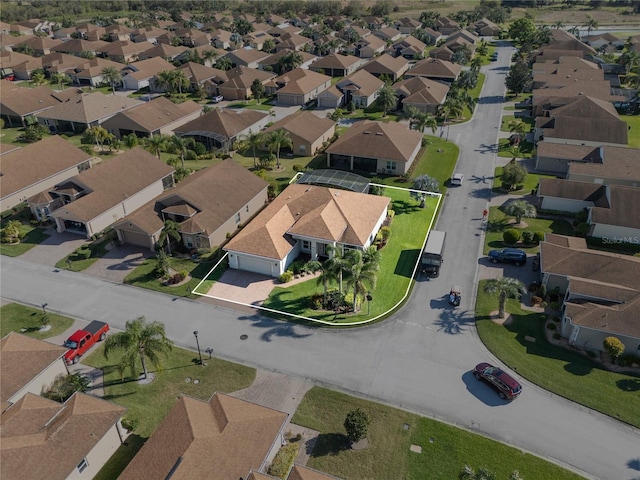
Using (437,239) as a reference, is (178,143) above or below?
above

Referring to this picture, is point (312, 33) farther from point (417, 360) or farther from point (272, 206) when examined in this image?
point (417, 360)

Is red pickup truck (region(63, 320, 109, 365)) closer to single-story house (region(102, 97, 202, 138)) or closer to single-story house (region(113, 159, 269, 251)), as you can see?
single-story house (region(113, 159, 269, 251))

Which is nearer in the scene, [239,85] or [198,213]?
[198,213]

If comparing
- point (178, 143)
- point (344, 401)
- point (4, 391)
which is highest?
point (178, 143)

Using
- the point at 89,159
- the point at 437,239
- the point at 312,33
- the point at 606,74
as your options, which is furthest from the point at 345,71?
the point at 437,239

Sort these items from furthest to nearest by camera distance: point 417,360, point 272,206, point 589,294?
point 272,206, point 589,294, point 417,360

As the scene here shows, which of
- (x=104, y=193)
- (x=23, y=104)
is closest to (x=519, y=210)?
(x=104, y=193)

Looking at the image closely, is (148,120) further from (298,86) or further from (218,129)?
(298,86)
